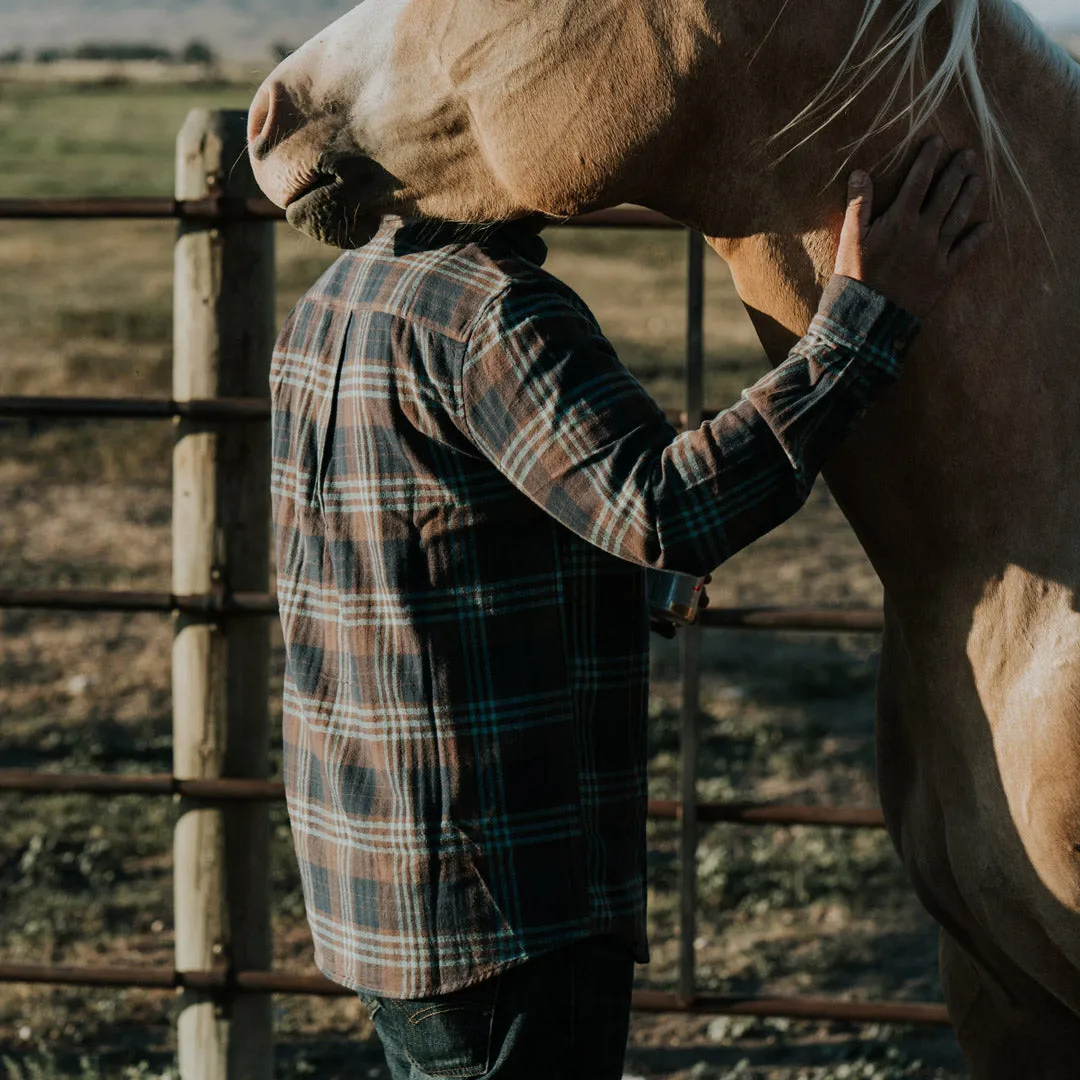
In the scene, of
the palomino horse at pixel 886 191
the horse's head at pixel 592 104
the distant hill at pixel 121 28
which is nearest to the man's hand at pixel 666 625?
the palomino horse at pixel 886 191

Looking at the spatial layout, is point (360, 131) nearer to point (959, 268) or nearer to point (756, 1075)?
point (959, 268)

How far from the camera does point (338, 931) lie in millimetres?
1746

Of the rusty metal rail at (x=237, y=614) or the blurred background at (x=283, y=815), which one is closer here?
the rusty metal rail at (x=237, y=614)

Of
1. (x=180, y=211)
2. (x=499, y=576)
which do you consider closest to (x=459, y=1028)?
(x=499, y=576)

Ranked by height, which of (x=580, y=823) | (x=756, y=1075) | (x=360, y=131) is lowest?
(x=756, y=1075)

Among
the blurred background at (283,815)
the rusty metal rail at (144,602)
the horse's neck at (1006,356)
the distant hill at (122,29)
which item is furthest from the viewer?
the distant hill at (122,29)

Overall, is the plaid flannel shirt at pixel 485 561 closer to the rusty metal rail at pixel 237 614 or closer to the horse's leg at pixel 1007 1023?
the horse's leg at pixel 1007 1023

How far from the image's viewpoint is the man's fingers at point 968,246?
4.89 ft

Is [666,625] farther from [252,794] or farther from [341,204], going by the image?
[252,794]

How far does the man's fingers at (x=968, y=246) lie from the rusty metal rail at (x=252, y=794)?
4.58 ft

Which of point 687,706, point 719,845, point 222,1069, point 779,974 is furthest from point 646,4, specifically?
point 719,845

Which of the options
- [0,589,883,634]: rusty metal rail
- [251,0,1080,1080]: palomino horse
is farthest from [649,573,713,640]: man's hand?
[0,589,883,634]: rusty metal rail

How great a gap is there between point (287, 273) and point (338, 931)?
1397cm

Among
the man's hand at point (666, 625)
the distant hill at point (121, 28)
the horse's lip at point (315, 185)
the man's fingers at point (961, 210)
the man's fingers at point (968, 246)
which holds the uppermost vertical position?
the distant hill at point (121, 28)
